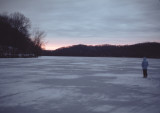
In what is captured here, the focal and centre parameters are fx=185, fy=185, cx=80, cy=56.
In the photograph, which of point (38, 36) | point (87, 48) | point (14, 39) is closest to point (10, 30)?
point (14, 39)

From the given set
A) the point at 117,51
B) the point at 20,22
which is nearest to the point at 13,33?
the point at 20,22

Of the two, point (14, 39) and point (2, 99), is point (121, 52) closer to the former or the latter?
point (14, 39)

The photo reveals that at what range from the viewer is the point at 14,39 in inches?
2335

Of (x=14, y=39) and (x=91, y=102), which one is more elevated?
(x=14, y=39)

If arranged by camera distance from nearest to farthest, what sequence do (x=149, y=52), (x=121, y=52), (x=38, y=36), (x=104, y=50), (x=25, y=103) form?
(x=25, y=103) → (x=38, y=36) → (x=149, y=52) → (x=121, y=52) → (x=104, y=50)

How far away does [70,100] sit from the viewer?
233 inches

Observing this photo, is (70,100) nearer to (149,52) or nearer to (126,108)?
(126,108)

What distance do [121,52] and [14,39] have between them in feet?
243

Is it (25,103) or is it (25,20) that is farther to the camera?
(25,20)

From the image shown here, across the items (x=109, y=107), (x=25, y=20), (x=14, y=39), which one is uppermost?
(x=25, y=20)

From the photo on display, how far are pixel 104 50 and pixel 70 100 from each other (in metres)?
125

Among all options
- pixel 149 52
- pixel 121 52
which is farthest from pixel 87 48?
pixel 149 52

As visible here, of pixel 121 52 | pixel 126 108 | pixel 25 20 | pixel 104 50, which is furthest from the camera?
pixel 104 50

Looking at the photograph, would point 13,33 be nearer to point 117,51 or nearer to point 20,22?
point 20,22
